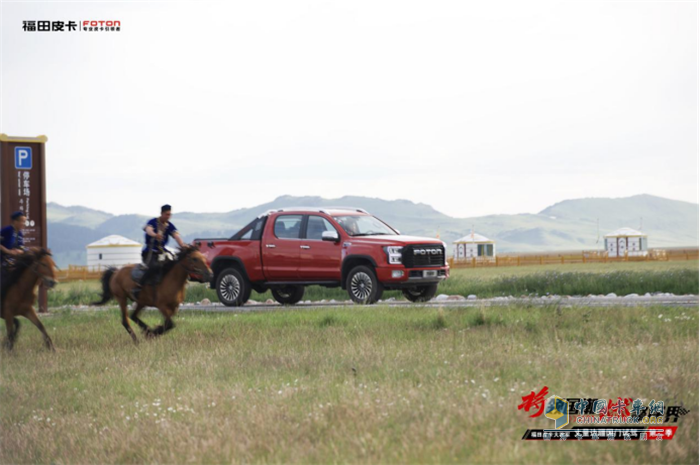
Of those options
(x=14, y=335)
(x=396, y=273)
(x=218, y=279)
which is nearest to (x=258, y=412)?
(x=14, y=335)

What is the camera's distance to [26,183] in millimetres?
20578

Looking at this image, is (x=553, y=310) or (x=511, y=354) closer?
(x=511, y=354)

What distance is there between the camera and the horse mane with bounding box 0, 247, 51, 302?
1215cm

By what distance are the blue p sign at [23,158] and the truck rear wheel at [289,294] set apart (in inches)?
283

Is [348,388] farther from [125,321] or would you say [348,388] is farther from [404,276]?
[404,276]

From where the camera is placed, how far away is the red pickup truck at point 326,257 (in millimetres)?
18406

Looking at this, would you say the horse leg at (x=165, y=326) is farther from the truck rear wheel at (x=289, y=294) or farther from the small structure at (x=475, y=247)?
the small structure at (x=475, y=247)

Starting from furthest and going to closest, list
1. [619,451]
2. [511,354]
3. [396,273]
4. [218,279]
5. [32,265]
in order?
[218,279], [396,273], [32,265], [511,354], [619,451]

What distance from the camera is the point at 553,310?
13.7 metres

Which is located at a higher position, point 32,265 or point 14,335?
point 32,265

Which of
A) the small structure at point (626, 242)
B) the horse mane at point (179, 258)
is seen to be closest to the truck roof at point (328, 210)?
the horse mane at point (179, 258)

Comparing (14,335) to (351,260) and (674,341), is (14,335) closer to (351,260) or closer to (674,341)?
(351,260)

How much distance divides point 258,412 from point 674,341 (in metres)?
5.87

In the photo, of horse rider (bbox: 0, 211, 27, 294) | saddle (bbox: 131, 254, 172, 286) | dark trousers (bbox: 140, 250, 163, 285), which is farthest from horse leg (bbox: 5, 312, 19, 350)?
dark trousers (bbox: 140, 250, 163, 285)
